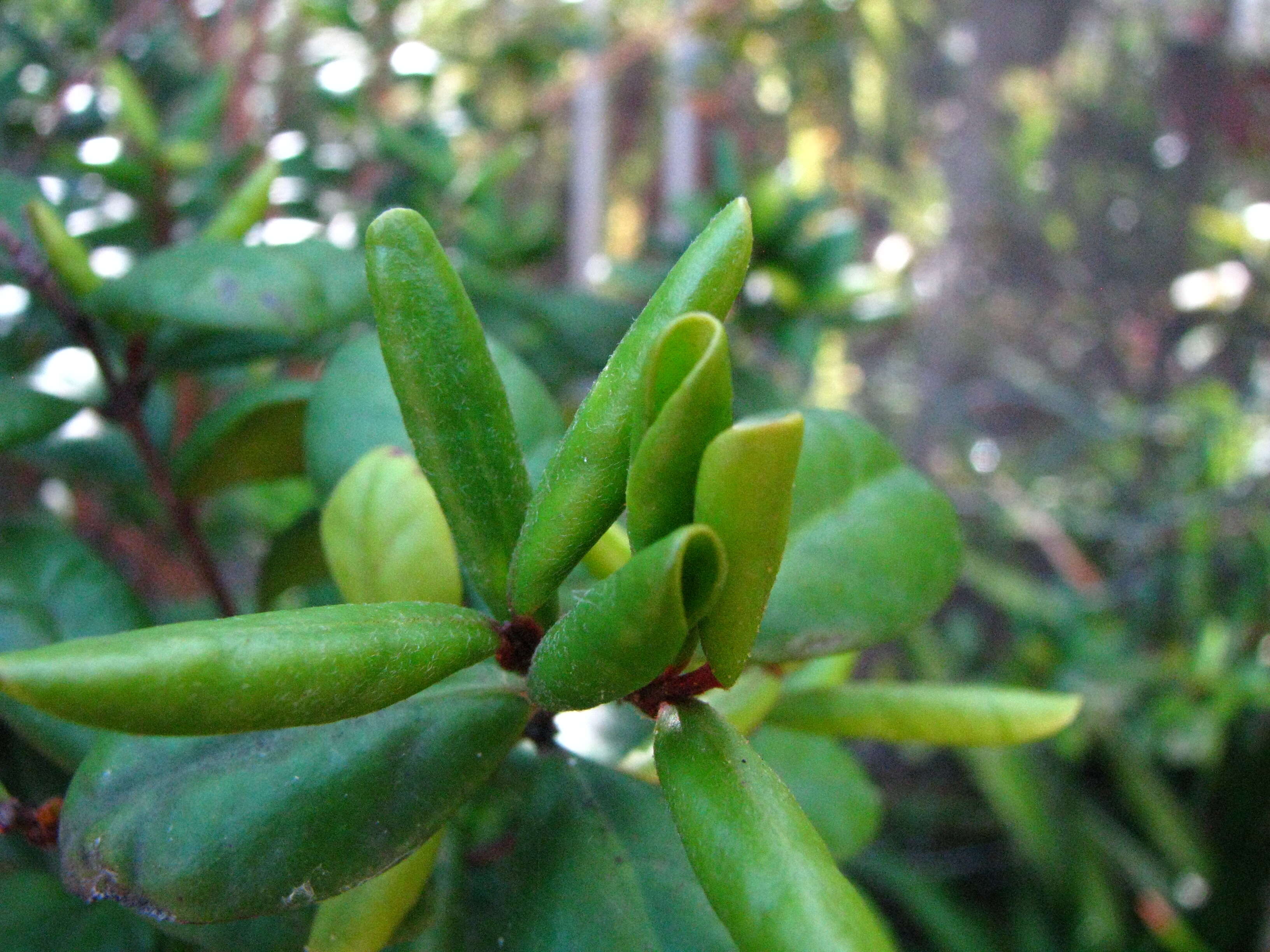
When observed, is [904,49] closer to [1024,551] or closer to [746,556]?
[1024,551]

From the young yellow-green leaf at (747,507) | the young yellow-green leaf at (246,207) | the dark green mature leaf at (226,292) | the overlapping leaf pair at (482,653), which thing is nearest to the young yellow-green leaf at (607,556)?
the overlapping leaf pair at (482,653)

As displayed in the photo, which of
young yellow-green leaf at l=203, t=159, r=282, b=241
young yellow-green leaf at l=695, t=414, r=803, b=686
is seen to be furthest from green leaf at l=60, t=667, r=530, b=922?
young yellow-green leaf at l=203, t=159, r=282, b=241

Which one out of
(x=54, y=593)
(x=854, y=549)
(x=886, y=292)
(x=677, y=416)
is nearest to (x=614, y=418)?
(x=677, y=416)

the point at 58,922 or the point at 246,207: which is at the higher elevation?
the point at 246,207

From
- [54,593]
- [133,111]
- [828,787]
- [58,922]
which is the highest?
[133,111]

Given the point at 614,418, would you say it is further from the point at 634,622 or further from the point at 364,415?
the point at 364,415

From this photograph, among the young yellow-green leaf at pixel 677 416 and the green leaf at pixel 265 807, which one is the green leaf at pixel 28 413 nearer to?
the green leaf at pixel 265 807

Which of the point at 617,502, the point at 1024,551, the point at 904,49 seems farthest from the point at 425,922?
the point at 1024,551
